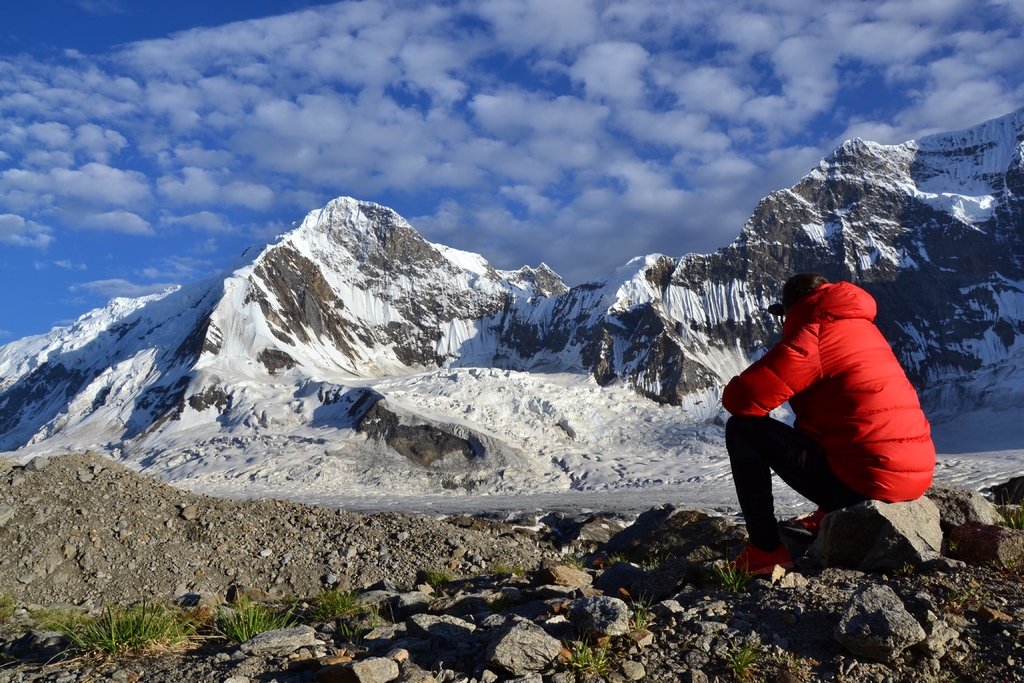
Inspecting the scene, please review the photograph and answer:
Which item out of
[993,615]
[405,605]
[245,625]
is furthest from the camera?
[405,605]

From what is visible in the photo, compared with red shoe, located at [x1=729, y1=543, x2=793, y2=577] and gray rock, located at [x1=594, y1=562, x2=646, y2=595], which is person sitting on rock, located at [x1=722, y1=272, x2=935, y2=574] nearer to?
red shoe, located at [x1=729, y1=543, x2=793, y2=577]

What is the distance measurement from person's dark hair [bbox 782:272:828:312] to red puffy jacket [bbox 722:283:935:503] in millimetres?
223

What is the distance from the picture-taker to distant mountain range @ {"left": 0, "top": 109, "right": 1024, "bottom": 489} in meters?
76.4

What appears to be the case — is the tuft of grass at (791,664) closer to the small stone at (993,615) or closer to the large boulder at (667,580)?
the small stone at (993,615)

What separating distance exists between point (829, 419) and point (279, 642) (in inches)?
145

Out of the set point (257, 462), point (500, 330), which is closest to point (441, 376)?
point (257, 462)

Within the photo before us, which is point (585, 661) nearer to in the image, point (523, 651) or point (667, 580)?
point (523, 651)

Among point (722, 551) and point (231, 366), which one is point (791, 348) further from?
point (231, 366)

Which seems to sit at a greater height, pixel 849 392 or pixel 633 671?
pixel 849 392

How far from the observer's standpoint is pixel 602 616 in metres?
3.35

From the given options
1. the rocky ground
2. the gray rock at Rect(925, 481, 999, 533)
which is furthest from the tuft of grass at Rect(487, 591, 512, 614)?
the gray rock at Rect(925, 481, 999, 533)

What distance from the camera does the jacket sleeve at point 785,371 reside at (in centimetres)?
407

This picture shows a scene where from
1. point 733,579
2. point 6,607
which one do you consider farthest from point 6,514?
point 733,579

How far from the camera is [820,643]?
323 centimetres
